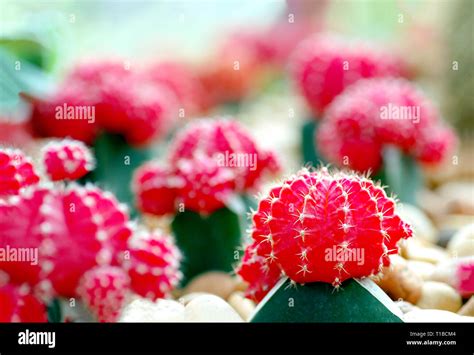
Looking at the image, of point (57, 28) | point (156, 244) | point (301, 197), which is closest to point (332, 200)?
point (301, 197)

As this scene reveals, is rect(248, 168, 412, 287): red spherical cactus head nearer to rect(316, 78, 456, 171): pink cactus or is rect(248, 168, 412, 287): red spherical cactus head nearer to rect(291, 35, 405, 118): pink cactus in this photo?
rect(316, 78, 456, 171): pink cactus

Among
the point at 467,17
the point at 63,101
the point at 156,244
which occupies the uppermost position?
the point at 467,17

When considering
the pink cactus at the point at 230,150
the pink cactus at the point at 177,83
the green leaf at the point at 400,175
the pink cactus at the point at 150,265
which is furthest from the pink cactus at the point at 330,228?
the pink cactus at the point at 177,83

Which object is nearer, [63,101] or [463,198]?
[63,101]

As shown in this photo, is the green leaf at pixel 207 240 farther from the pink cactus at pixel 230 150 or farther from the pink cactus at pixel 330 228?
the pink cactus at pixel 330 228

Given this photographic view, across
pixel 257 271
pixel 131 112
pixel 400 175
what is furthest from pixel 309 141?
pixel 257 271

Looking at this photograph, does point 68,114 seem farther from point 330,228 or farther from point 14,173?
point 330,228

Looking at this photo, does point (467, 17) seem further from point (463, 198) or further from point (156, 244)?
point (156, 244)
